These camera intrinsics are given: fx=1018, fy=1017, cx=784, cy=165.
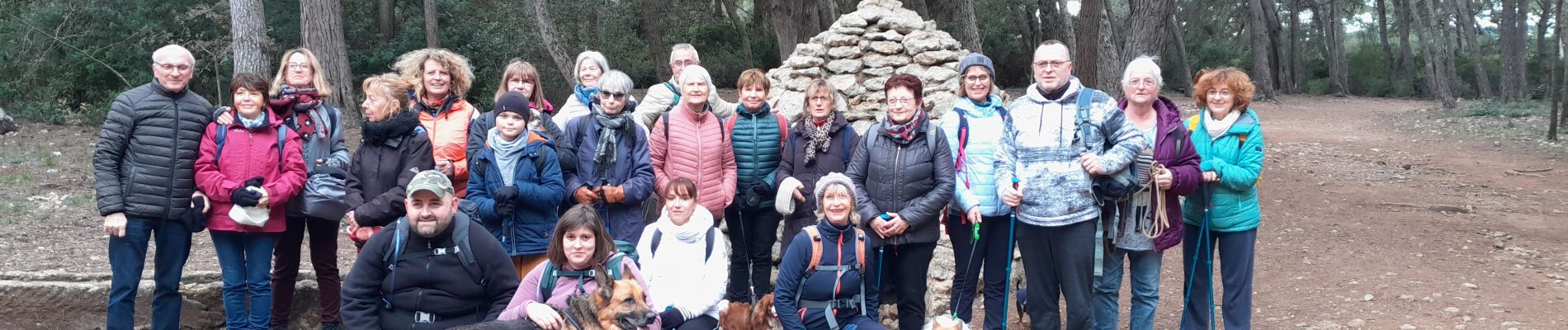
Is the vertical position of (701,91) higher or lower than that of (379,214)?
higher

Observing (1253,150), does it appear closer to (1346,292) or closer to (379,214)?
(1346,292)

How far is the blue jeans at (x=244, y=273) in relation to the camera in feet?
14.7

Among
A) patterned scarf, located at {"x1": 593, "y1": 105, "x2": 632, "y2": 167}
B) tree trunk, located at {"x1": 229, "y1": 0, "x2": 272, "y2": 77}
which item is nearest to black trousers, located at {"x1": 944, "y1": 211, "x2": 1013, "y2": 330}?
patterned scarf, located at {"x1": 593, "y1": 105, "x2": 632, "y2": 167}

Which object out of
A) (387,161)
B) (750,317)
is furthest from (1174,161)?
(387,161)

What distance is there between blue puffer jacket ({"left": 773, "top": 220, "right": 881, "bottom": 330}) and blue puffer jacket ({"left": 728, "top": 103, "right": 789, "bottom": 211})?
86 cm

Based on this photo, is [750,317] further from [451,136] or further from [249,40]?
[249,40]

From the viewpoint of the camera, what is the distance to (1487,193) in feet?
33.1

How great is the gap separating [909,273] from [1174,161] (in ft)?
3.96

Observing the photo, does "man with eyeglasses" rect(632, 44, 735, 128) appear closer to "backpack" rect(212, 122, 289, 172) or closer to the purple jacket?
"backpack" rect(212, 122, 289, 172)

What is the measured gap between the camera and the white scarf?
439 centimetres

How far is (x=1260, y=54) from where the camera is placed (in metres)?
27.0

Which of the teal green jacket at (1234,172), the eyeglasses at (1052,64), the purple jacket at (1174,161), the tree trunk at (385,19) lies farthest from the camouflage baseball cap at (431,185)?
the tree trunk at (385,19)

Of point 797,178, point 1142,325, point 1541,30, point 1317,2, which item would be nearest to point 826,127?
point 797,178

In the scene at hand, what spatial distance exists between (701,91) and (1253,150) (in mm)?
2452
